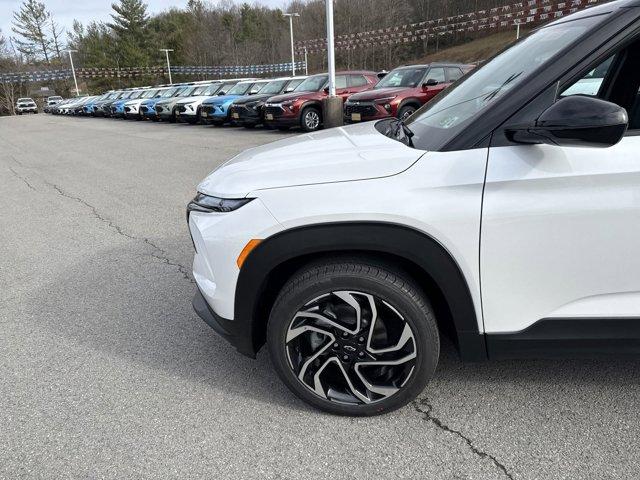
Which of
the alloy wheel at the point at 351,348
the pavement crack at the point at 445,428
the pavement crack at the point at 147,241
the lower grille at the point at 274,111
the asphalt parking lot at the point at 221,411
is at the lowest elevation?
the pavement crack at the point at 445,428

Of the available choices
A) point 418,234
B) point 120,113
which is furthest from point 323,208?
point 120,113

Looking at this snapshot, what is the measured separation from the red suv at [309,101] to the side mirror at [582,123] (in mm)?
12081

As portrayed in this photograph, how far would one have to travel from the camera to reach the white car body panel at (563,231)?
177cm

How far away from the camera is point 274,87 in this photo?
17.0 metres

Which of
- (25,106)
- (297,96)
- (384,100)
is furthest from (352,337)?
(25,106)

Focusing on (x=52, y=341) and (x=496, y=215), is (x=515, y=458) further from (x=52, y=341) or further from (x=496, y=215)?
(x=52, y=341)

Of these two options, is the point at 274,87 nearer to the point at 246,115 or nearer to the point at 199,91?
the point at 246,115

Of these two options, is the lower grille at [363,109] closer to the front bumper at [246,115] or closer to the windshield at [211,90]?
the front bumper at [246,115]

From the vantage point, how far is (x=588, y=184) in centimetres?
177

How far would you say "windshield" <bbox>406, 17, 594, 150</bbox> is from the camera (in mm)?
1949

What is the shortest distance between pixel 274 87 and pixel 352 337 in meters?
16.1

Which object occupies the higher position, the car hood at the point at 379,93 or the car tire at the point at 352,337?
the car hood at the point at 379,93

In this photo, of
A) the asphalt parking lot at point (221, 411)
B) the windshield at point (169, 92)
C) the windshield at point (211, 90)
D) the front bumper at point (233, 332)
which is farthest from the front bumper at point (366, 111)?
the windshield at point (169, 92)

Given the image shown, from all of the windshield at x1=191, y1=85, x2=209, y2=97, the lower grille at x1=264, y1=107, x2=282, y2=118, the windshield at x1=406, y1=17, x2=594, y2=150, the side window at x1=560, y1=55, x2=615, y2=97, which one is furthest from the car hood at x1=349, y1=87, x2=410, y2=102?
the windshield at x1=191, y1=85, x2=209, y2=97
